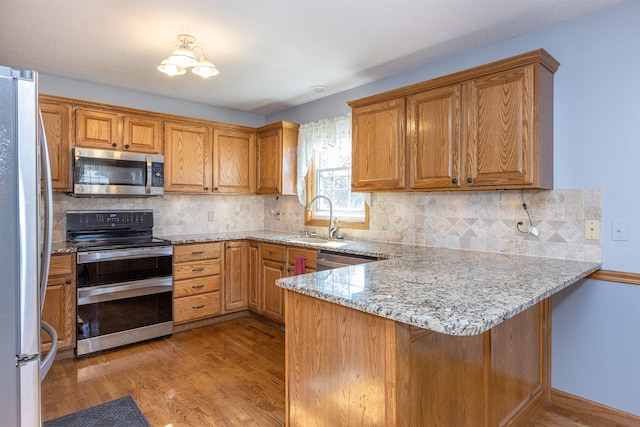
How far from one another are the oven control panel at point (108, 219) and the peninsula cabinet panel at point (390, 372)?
2.66 metres

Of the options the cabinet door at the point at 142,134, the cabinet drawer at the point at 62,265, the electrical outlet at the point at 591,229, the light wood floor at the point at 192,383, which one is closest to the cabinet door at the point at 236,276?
the light wood floor at the point at 192,383

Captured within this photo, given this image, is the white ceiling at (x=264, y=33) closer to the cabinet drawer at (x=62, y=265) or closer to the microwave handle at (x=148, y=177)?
the microwave handle at (x=148, y=177)

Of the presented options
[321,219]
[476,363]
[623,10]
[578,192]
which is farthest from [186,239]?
[623,10]

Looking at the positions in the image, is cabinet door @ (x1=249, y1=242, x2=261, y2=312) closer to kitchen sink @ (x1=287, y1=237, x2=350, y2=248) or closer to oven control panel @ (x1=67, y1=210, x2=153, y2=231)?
kitchen sink @ (x1=287, y1=237, x2=350, y2=248)

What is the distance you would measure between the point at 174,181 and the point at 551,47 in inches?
134

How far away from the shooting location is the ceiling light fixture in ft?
7.50

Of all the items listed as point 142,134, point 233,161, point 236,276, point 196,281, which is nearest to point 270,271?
point 236,276

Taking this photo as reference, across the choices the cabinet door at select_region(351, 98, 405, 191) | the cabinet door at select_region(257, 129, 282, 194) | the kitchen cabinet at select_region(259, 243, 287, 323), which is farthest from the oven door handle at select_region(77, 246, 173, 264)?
the cabinet door at select_region(351, 98, 405, 191)

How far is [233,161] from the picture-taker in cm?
419

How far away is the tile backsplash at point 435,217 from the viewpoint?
227 cm

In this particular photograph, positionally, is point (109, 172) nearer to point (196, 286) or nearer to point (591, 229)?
point (196, 286)

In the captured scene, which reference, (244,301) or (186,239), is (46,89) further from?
(244,301)

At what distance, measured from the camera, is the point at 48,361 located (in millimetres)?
1196

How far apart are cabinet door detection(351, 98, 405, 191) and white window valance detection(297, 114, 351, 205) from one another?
499 mm
